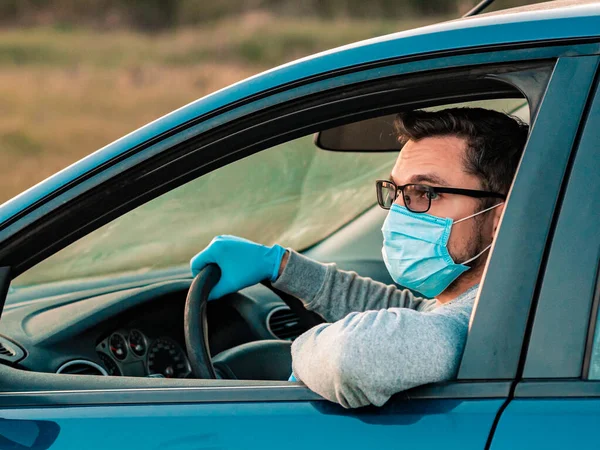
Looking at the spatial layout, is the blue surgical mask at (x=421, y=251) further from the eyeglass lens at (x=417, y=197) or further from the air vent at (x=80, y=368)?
the air vent at (x=80, y=368)

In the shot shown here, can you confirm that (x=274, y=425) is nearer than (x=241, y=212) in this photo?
Yes

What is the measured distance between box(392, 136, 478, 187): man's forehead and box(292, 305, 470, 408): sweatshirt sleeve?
45cm

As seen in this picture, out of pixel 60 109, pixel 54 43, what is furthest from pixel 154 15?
pixel 60 109

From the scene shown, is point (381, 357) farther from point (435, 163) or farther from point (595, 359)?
point (435, 163)

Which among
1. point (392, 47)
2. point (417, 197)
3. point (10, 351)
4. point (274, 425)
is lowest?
point (274, 425)

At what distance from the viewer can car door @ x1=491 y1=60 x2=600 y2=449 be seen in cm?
140

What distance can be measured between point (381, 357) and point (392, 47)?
0.54 m

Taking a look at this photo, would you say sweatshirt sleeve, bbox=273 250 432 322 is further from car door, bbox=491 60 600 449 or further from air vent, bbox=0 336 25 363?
car door, bbox=491 60 600 449

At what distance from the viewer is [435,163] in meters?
2.02

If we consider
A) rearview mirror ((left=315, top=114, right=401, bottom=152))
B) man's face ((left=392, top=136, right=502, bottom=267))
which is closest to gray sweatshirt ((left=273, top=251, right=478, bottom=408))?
man's face ((left=392, top=136, right=502, bottom=267))

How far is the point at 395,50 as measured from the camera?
166cm

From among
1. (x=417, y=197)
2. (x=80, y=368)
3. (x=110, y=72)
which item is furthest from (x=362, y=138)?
(x=110, y=72)

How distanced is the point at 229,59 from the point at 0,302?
64.9 feet

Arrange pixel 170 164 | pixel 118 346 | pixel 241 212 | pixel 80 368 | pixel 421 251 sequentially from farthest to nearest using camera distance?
1. pixel 241 212
2. pixel 118 346
3. pixel 80 368
4. pixel 421 251
5. pixel 170 164
